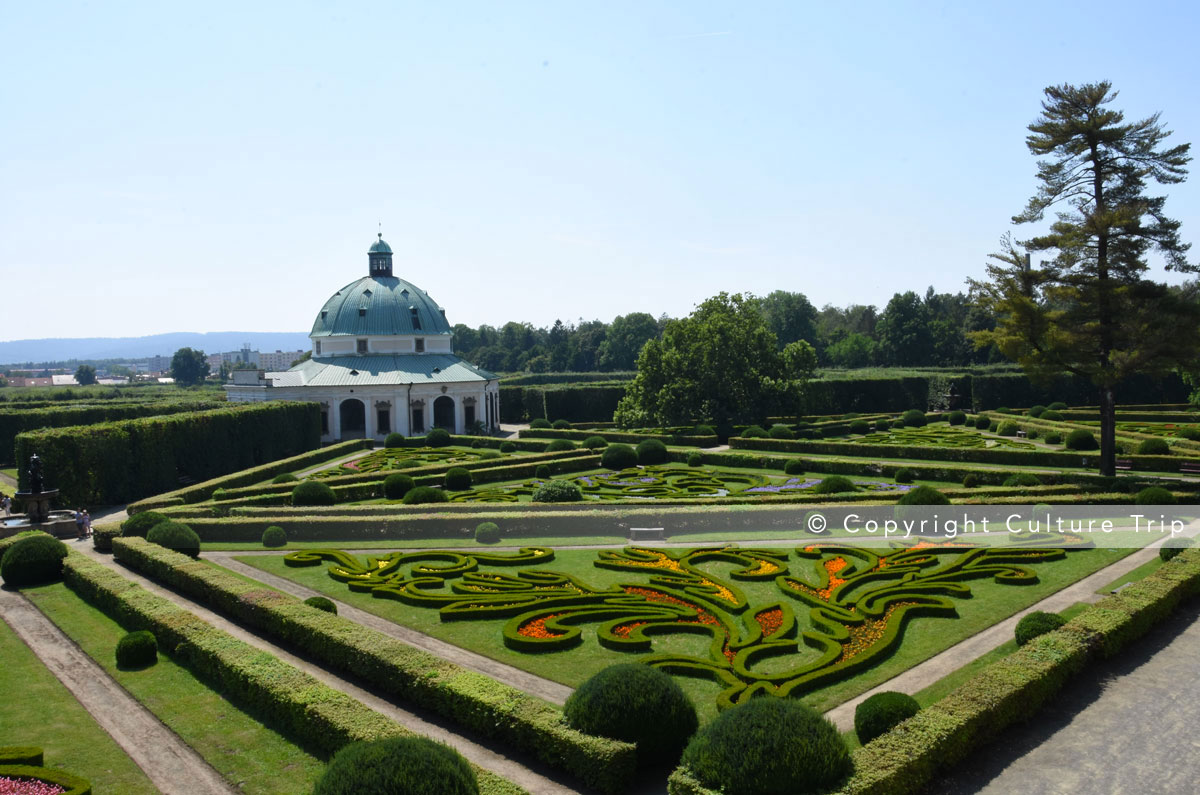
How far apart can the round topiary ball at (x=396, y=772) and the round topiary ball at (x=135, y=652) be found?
29.1 feet

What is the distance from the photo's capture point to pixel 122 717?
13586 millimetres

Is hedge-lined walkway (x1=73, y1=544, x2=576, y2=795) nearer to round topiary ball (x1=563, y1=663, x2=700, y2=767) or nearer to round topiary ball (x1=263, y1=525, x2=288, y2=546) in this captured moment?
round topiary ball (x1=563, y1=663, x2=700, y2=767)

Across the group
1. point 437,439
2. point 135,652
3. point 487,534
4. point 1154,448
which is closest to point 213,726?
point 135,652

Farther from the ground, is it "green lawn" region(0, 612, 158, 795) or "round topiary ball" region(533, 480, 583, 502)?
"round topiary ball" region(533, 480, 583, 502)

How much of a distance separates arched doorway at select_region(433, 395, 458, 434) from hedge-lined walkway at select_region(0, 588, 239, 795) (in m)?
A: 45.7

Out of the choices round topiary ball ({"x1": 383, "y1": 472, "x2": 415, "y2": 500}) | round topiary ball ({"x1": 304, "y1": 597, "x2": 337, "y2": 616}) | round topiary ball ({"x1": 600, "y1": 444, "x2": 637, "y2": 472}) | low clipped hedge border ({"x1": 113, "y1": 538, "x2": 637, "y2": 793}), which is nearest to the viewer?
low clipped hedge border ({"x1": 113, "y1": 538, "x2": 637, "y2": 793})

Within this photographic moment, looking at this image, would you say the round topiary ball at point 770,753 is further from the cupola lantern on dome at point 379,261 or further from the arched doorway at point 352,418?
the cupola lantern on dome at point 379,261

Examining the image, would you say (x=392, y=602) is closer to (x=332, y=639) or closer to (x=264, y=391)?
(x=332, y=639)

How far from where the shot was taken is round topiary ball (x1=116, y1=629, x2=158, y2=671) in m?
15.8

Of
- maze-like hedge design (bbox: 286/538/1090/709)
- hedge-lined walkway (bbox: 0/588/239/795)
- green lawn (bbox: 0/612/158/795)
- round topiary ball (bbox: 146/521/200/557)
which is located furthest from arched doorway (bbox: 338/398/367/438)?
green lawn (bbox: 0/612/158/795)

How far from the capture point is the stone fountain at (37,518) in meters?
28.1

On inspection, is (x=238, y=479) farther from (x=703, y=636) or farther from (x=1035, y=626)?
(x=1035, y=626)

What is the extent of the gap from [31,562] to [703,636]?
17.3m

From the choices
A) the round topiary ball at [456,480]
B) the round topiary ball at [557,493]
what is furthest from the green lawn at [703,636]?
the round topiary ball at [456,480]
